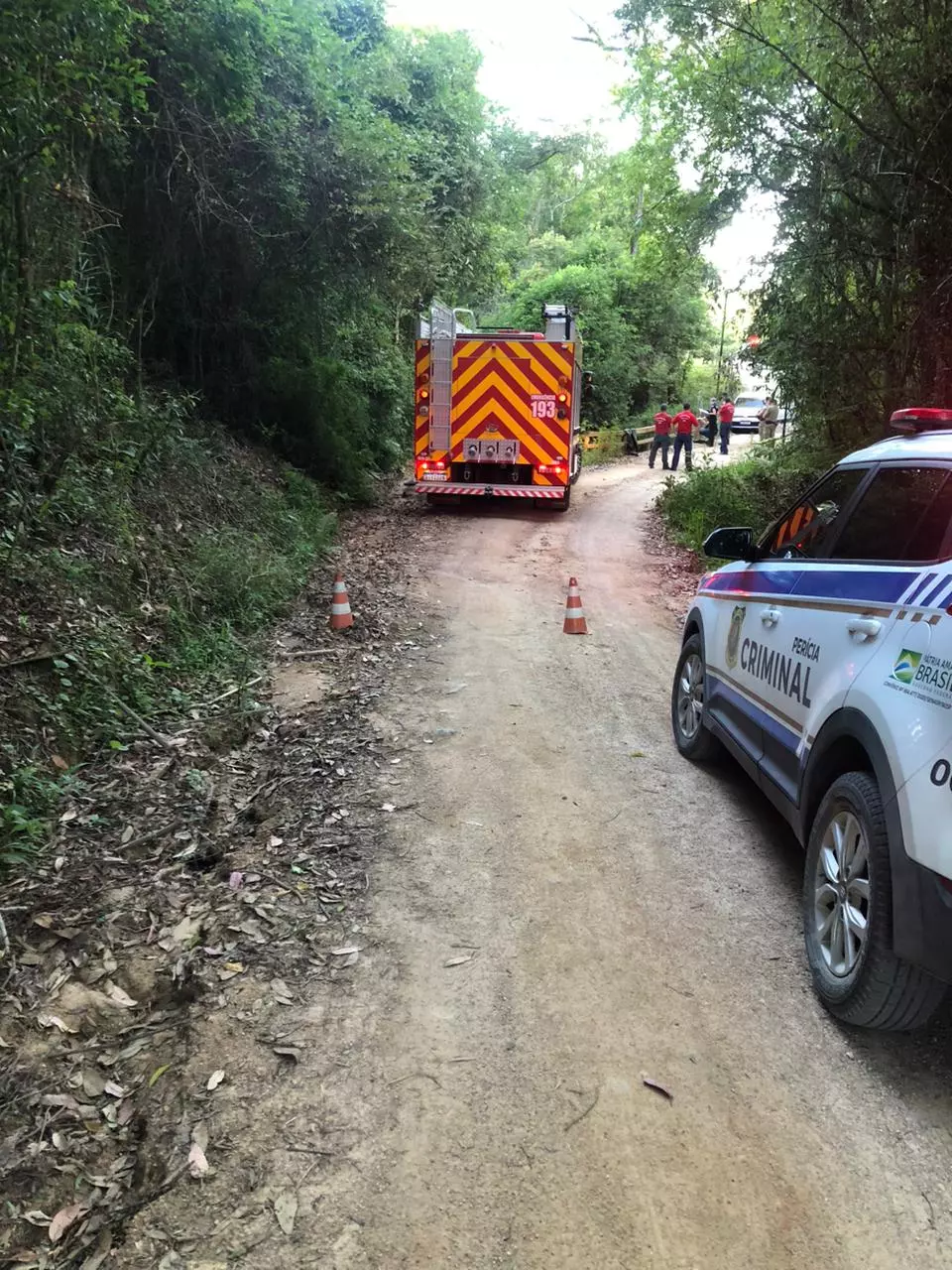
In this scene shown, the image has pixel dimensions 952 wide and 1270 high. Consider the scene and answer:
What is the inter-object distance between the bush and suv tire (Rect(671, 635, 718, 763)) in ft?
21.7

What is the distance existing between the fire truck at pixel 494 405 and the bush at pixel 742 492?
207 cm

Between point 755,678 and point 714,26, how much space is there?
30.2 ft

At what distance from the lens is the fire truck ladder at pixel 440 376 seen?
13594 mm

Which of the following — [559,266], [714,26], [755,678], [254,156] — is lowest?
[755,678]

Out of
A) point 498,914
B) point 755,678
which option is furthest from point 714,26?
point 498,914

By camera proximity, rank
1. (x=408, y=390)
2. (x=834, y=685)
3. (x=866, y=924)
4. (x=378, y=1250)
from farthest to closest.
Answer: (x=408, y=390) → (x=834, y=685) → (x=866, y=924) → (x=378, y=1250)

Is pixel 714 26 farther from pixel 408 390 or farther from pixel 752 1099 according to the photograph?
pixel 752 1099

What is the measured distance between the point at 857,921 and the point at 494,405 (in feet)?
38.9

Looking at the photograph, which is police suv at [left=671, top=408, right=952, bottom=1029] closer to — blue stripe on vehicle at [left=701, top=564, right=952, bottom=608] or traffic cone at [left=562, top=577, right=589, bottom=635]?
blue stripe on vehicle at [left=701, top=564, right=952, bottom=608]

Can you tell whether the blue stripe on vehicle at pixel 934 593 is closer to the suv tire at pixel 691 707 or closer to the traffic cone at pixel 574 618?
the suv tire at pixel 691 707

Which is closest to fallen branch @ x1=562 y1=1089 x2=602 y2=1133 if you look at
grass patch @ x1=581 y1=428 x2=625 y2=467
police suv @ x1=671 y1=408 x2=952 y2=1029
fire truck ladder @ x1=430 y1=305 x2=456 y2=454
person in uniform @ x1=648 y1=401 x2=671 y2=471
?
police suv @ x1=671 y1=408 x2=952 y2=1029

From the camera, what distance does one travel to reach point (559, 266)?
3634cm

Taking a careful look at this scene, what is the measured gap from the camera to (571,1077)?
2695 millimetres

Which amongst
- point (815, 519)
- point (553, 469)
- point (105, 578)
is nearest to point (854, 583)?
point (815, 519)
